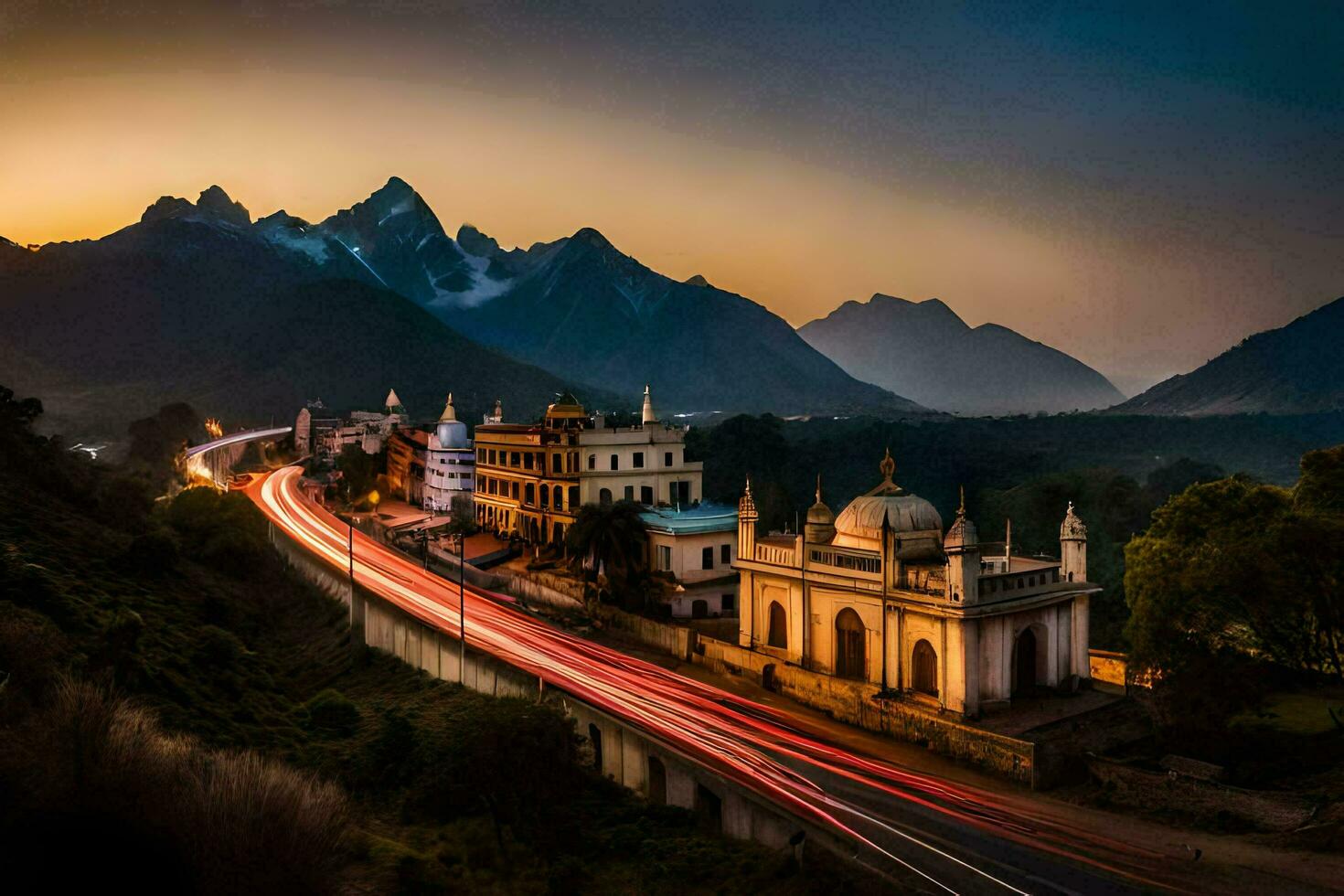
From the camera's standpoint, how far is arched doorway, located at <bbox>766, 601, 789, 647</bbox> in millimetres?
37531

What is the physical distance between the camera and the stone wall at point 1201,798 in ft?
77.5

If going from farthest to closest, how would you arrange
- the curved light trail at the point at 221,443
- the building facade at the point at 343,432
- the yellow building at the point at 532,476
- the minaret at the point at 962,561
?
the building facade at the point at 343,432, the curved light trail at the point at 221,443, the yellow building at the point at 532,476, the minaret at the point at 962,561

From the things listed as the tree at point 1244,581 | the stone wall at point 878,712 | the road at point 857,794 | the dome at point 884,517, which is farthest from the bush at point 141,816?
the tree at point 1244,581

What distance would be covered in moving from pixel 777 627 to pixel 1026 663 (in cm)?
955

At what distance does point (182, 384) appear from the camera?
630 feet

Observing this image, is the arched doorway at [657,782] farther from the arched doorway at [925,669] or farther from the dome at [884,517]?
the dome at [884,517]

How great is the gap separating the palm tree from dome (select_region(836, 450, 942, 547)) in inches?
635

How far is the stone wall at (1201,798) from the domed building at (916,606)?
4.83 meters

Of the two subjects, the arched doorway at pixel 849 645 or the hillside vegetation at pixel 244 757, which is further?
the arched doorway at pixel 849 645

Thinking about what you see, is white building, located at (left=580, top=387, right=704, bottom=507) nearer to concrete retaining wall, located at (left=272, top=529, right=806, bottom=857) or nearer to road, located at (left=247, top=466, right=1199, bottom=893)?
concrete retaining wall, located at (left=272, top=529, right=806, bottom=857)

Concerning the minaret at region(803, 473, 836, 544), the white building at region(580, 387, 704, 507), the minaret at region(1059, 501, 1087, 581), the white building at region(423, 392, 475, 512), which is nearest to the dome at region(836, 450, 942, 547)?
the minaret at region(803, 473, 836, 544)

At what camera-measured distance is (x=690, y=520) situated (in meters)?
52.1

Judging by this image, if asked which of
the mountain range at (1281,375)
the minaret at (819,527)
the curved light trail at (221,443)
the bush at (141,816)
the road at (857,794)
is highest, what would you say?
the mountain range at (1281,375)

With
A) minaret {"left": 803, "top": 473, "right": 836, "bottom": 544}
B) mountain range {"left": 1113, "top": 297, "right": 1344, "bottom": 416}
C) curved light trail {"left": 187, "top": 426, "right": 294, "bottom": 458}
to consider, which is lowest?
minaret {"left": 803, "top": 473, "right": 836, "bottom": 544}
